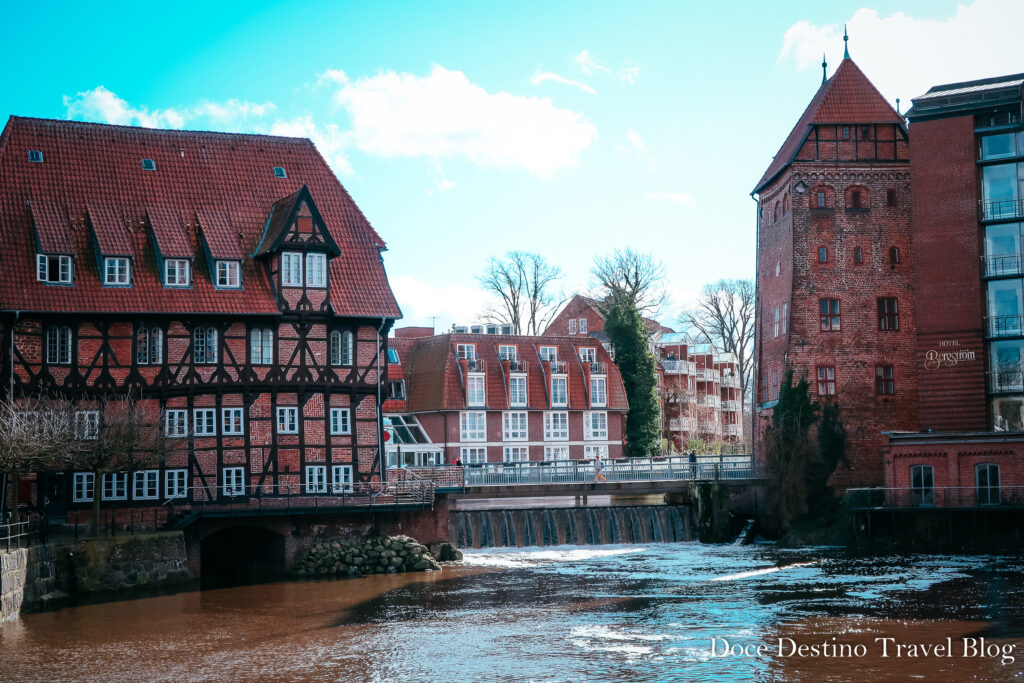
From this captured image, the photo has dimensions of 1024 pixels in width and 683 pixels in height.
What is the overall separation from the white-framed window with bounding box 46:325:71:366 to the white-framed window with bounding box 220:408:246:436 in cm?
524

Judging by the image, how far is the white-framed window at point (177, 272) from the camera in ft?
136

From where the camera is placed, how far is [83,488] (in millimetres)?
39312

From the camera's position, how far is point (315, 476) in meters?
42.2

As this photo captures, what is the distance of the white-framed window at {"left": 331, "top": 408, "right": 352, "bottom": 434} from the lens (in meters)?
42.8

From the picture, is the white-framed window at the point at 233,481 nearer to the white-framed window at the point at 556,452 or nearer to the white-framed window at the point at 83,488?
the white-framed window at the point at 83,488

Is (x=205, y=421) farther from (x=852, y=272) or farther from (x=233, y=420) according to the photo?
(x=852, y=272)

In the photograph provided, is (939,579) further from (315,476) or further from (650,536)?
(315,476)

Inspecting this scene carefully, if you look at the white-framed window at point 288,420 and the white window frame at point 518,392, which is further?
the white window frame at point 518,392

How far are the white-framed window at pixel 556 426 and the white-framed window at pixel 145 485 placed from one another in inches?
1095

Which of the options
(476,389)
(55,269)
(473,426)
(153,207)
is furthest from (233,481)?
(476,389)

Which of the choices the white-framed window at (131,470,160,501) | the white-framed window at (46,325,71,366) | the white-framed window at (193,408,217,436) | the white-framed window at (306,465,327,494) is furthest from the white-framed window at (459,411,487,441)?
the white-framed window at (46,325,71,366)

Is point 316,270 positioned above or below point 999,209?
below

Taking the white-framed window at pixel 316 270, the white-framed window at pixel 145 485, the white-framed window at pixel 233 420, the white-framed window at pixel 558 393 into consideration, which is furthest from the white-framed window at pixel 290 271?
the white-framed window at pixel 558 393

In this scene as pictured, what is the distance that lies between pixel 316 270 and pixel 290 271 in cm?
92
